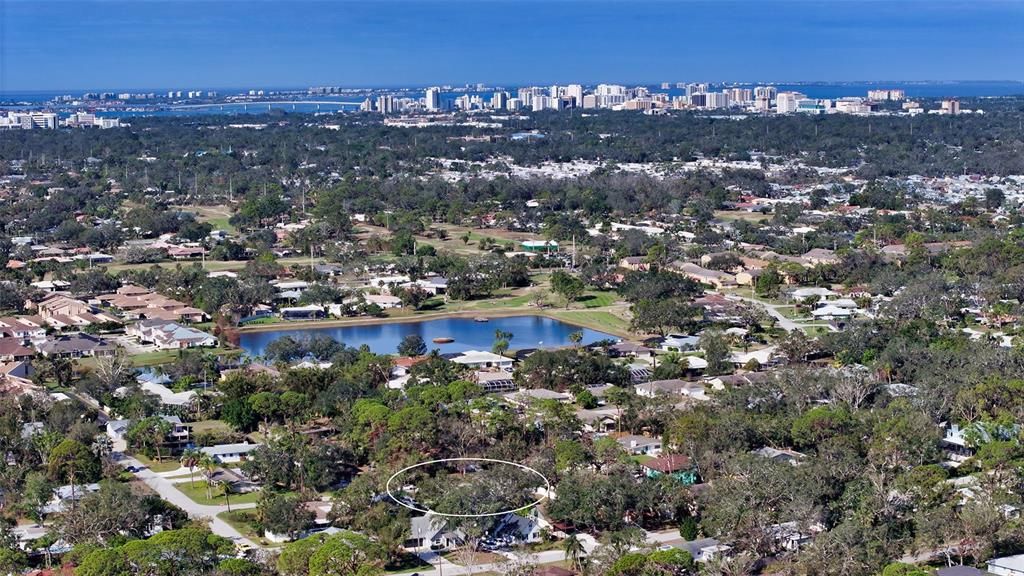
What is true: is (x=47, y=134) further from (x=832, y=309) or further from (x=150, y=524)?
(x=150, y=524)

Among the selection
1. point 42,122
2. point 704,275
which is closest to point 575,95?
point 42,122

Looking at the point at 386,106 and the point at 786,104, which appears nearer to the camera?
the point at 786,104

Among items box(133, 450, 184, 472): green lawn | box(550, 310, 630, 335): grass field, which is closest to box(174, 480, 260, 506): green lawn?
box(133, 450, 184, 472): green lawn

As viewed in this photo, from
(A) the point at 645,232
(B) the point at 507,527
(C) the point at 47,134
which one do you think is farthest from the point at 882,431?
(C) the point at 47,134

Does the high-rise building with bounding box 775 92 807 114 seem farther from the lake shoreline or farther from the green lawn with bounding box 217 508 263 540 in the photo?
the green lawn with bounding box 217 508 263 540

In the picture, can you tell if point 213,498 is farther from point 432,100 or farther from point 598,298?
point 432,100

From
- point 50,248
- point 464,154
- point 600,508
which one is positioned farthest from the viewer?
point 464,154
